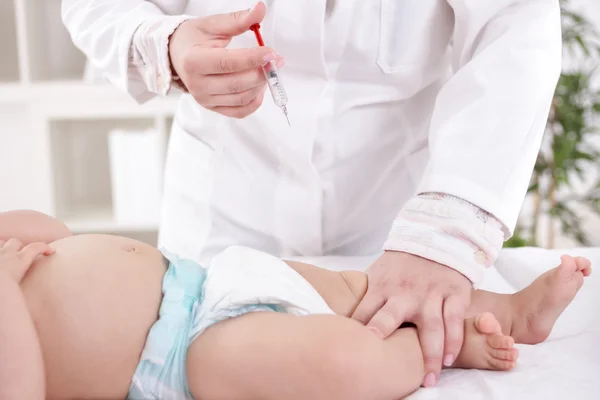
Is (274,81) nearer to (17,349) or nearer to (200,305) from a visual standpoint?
(200,305)

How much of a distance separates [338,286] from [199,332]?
22 centimetres

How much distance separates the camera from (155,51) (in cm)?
100

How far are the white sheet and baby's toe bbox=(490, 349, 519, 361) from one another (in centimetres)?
2

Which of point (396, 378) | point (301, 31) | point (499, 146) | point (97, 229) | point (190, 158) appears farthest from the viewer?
point (97, 229)

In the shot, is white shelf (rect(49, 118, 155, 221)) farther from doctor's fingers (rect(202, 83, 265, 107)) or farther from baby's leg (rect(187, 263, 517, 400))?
baby's leg (rect(187, 263, 517, 400))

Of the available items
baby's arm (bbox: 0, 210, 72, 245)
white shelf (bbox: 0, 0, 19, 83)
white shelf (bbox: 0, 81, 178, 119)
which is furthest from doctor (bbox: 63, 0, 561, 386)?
white shelf (bbox: 0, 0, 19, 83)

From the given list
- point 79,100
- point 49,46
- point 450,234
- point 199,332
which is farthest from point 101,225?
point 450,234

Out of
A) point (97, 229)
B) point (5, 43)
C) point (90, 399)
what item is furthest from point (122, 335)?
point (5, 43)

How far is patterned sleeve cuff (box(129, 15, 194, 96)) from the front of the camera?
3.17ft

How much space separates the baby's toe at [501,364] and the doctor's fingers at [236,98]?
18.9 inches

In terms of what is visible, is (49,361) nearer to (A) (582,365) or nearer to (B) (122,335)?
(B) (122,335)

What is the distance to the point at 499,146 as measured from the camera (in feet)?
2.90

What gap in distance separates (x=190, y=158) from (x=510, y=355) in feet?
2.30

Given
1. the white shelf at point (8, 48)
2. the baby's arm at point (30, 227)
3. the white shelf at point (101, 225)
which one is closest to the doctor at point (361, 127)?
the baby's arm at point (30, 227)
